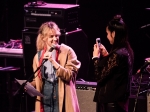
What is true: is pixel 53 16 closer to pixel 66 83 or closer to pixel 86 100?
pixel 86 100

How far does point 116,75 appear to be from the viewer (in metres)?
5.12

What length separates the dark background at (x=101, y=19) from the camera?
25.5ft

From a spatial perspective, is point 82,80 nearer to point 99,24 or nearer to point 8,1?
point 99,24

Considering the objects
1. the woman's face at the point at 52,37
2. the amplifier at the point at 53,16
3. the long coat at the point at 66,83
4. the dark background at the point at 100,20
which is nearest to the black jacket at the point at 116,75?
the long coat at the point at 66,83

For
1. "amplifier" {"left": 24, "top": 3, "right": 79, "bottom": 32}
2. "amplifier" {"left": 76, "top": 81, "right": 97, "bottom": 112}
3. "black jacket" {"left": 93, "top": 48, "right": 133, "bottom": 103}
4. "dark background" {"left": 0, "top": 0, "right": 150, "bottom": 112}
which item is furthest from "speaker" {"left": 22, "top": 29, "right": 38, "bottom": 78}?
"black jacket" {"left": 93, "top": 48, "right": 133, "bottom": 103}

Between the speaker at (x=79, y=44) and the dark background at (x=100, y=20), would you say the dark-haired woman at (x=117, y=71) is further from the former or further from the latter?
the dark background at (x=100, y=20)

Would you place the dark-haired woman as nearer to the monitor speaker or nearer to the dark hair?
the dark hair

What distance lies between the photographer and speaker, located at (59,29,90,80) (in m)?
6.94

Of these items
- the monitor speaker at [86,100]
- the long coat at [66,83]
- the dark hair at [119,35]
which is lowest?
the monitor speaker at [86,100]

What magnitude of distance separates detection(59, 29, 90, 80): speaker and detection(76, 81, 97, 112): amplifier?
553 mm

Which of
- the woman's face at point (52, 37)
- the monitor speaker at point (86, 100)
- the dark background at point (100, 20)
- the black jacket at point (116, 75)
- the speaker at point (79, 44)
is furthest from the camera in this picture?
the dark background at point (100, 20)

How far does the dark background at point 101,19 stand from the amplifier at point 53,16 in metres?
0.93

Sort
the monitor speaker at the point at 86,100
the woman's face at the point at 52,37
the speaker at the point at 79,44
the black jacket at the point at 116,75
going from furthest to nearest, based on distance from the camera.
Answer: the speaker at the point at 79,44 → the monitor speaker at the point at 86,100 → the woman's face at the point at 52,37 → the black jacket at the point at 116,75

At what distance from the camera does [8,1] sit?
351 inches
